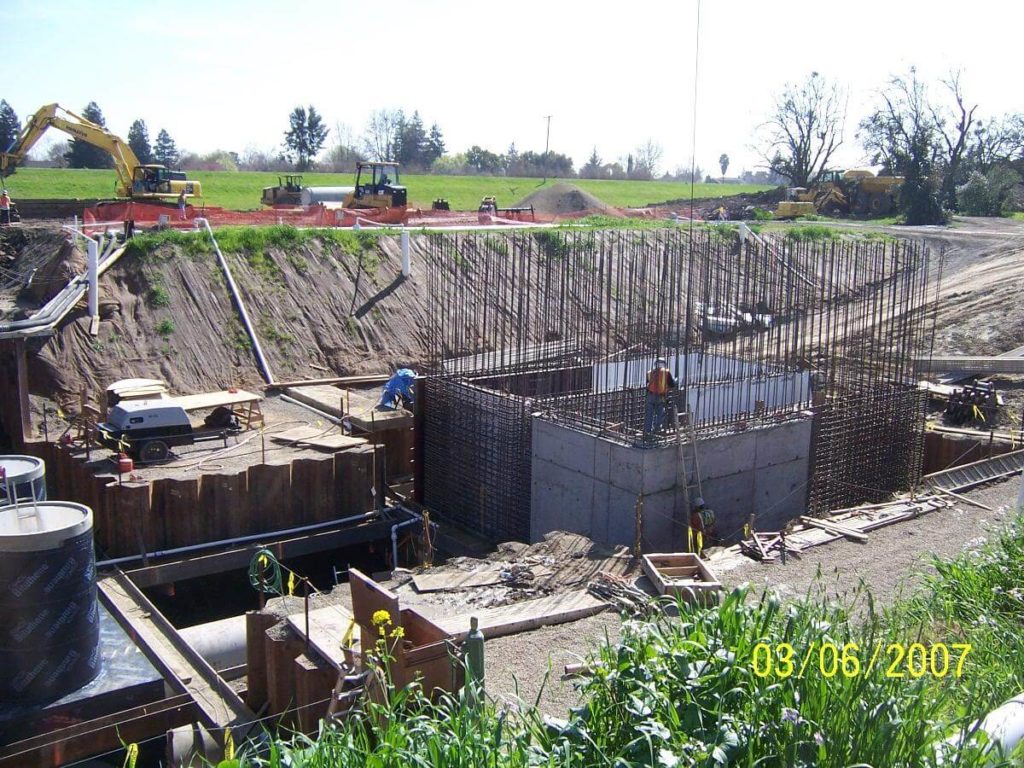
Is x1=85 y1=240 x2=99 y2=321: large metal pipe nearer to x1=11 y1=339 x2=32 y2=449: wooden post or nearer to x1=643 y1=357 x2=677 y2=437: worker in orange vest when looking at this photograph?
x1=11 y1=339 x2=32 y2=449: wooden post

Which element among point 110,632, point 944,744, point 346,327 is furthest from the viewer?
point 346,327

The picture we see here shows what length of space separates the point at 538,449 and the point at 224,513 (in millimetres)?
5782

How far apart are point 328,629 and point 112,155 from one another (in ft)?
95.5

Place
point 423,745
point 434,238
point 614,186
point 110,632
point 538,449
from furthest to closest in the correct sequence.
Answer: point 614,186, point 434,238, point 538,449, point 110,632, point 423,745

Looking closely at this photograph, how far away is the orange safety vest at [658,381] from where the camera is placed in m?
13.9

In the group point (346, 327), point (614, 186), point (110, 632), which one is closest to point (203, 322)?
point (346, 327)

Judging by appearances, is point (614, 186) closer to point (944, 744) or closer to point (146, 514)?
point (146, 514)

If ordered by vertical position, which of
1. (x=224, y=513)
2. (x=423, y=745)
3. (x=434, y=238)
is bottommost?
(x=224, y=513)

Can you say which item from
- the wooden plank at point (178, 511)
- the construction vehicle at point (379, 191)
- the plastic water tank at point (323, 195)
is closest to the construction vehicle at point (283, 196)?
the plastic water tank at point (323, 195)

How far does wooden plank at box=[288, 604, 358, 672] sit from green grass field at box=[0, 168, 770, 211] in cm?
3975

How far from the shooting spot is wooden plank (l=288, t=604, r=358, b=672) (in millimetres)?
8953

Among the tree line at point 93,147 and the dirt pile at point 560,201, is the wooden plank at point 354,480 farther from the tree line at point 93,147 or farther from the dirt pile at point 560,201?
the tree line at point 93,147

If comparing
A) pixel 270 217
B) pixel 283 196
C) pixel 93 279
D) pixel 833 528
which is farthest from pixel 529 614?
pixel 283 196

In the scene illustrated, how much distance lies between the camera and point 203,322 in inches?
949
